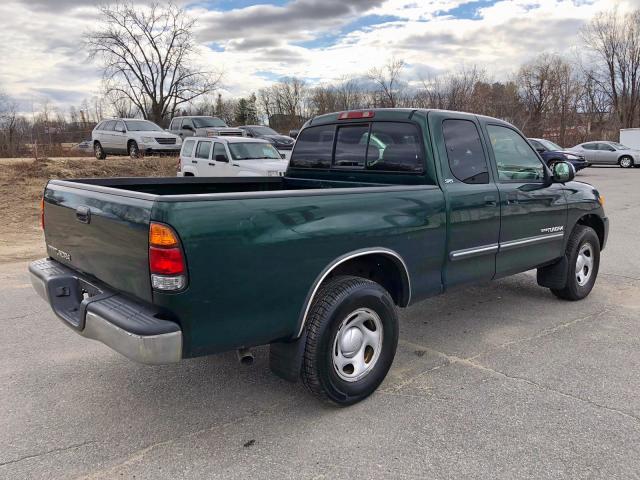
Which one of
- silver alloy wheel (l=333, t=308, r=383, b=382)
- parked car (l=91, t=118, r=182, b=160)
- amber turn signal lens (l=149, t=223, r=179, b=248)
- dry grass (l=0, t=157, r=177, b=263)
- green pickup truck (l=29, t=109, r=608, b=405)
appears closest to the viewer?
amber turn signal lens (l=149, t=223, r=179, b=248)

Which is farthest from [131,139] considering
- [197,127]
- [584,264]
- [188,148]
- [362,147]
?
[584,264]

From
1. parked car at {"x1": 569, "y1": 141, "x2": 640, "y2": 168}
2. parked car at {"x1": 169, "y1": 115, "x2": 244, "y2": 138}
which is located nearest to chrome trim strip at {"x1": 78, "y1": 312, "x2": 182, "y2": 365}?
parked car at {"x1": 169, "y1": 115, "x2": 244, "y2": 138}

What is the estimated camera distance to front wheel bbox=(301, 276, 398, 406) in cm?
320

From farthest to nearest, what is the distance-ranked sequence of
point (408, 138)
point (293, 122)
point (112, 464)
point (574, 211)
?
point (293, 122) → point (574, 211) → point (408, 138) → point (112, 464)

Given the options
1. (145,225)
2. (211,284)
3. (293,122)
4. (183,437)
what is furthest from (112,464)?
(293,122)

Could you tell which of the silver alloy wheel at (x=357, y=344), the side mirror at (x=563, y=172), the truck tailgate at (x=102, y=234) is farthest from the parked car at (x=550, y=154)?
the truck tailgate at (x=102, y=234)

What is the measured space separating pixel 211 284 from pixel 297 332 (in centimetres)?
67

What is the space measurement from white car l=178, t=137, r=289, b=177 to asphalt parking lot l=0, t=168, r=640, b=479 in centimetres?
862

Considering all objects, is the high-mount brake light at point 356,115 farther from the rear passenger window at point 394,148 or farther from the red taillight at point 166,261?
the red taillight at point 166,261

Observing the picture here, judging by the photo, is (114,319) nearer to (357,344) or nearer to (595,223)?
(357,344)

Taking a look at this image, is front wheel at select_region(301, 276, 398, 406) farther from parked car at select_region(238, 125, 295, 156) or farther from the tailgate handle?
parked car at select_region(238, 125, 295, 156)

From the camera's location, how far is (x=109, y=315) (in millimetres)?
2805

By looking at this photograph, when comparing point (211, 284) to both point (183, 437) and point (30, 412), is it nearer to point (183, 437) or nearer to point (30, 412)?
point (183, 437)

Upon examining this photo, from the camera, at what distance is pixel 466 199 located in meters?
4.11
